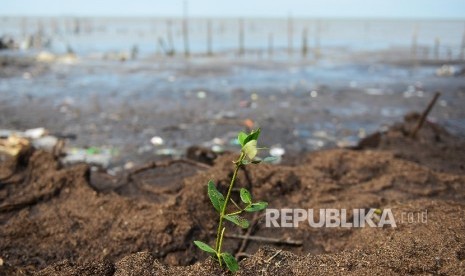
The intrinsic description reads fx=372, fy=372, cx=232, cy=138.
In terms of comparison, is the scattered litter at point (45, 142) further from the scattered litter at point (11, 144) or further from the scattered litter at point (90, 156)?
the scattered litter at point (11, 144)

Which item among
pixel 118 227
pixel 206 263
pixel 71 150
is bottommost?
pixel 71 150

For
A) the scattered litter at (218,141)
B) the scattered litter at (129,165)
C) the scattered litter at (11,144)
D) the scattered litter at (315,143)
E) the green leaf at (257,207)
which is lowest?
the scattered litter at (129,165)

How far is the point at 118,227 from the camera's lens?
8.70 feet

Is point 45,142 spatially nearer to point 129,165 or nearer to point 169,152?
point 129,165

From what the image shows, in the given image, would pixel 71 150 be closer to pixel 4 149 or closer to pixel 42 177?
pixel 4 149

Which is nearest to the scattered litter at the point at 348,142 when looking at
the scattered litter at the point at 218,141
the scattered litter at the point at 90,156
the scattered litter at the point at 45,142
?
the scattered litter at the point at 218,141

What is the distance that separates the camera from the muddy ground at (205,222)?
68.9 inches

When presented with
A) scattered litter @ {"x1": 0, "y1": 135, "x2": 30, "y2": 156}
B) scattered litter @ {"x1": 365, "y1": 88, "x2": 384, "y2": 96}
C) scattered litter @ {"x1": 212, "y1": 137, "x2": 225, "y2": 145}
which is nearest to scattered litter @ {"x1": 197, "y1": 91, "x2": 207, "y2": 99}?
scattered litter @ {"x1": 212, "y1": 137, "x2": 225, "y2": 145}

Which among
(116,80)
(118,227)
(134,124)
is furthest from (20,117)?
(118,227)

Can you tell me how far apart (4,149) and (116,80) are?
28.0 ft

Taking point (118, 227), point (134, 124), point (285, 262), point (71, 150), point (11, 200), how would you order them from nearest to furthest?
1. point (285, 262)
2. point (118, 227)
3. point (11, 200)
4. point (71, 150)
5. point (134, 124)

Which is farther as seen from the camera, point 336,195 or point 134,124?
point 134,124

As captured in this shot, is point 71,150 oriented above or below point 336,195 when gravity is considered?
below

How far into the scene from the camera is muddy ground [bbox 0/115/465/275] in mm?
1751
